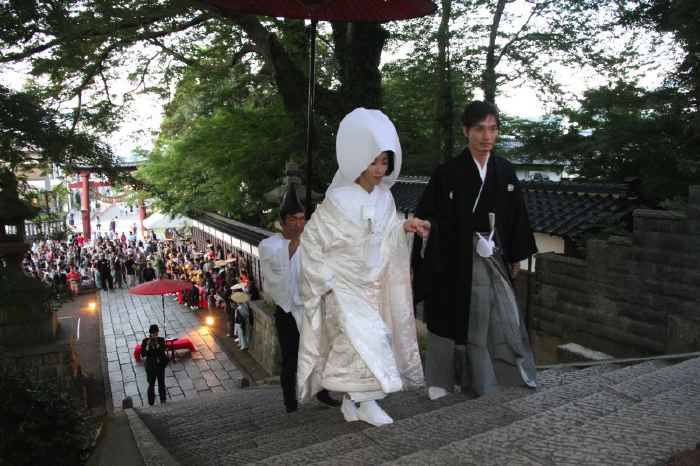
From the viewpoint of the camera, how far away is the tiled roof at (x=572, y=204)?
8.95 meters

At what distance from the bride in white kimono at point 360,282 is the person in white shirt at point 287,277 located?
664 millimetres

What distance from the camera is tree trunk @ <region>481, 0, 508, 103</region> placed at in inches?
557

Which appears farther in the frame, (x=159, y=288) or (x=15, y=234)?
(x=159, y=288)

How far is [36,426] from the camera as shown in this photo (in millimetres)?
5316

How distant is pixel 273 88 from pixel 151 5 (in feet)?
18.3

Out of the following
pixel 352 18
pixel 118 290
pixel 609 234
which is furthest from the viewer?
pixel 118 290

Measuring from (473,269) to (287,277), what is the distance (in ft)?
5.04

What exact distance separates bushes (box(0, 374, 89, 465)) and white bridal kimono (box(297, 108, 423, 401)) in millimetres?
3451

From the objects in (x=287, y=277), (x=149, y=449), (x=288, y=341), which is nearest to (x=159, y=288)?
(x=288, y=341)

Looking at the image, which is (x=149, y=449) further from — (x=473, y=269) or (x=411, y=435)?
(x=473, y=269)

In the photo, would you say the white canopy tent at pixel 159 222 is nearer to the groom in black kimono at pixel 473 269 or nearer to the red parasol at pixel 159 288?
the red parasol at pixel 159 288

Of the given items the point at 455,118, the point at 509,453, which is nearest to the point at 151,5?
the point at 455,118

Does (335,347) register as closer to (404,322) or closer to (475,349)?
(404,322)

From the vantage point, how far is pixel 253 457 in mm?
3068
